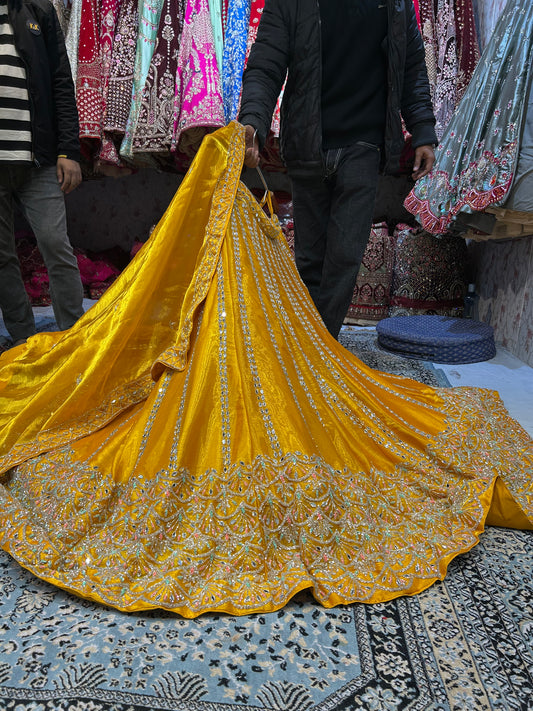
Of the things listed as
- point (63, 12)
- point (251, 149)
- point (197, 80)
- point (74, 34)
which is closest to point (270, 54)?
point (251, 149)

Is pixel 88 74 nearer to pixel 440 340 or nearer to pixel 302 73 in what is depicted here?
pixel 302 73

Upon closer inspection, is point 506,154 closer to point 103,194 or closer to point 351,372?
point 351,372

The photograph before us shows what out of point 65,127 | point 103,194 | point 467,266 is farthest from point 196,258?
point 103,194

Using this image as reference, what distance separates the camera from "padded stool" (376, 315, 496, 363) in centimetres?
239

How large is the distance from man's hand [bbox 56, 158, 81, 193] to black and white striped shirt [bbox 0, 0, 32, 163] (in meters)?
0.15

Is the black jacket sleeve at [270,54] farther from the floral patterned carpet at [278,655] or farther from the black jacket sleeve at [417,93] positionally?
the floral patterned carpet at [278,655]

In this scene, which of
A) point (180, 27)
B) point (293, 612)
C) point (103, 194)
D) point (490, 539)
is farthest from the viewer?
point (103, 194)

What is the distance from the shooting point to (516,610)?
828 mm

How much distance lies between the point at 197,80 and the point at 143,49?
40 cm

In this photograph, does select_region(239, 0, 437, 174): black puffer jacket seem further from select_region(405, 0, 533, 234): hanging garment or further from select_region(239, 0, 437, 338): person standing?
select_region(405, 0, 533, 234): hanging garment

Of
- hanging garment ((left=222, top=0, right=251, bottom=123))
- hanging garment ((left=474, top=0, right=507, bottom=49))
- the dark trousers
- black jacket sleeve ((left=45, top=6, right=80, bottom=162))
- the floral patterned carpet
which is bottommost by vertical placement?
the floral patterned carpet

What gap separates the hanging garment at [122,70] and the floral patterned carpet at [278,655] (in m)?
2.48

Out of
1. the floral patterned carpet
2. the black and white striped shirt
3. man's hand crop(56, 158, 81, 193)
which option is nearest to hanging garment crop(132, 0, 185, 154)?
man's hand crop(56, 158, 81, 193)

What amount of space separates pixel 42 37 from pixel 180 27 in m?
0.98
